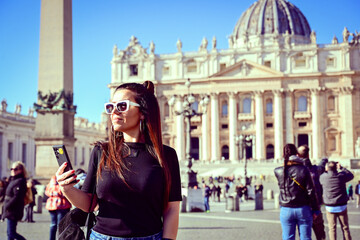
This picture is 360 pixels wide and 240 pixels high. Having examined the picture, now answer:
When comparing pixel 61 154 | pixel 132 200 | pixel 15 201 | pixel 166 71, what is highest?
pixel 166 71

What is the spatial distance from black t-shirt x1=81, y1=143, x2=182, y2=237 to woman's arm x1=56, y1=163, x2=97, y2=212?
0.09 meters

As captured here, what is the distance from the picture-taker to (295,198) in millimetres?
5824

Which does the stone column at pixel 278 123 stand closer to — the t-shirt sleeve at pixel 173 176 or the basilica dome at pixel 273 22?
the basilica dome at pixel 273 22

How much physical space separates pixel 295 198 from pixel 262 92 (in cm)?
5335

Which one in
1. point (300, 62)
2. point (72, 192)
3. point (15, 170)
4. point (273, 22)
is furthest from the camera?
point (273, 22)

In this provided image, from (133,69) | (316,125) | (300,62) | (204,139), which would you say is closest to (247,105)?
(204,139)

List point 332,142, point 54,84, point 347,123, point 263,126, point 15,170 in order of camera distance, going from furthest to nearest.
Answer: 1. point 263,126
2. point 332,142
3. point 347,123
4. point 54,84
5. point 15,170

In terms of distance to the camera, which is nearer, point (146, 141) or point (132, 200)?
point (132, 200)

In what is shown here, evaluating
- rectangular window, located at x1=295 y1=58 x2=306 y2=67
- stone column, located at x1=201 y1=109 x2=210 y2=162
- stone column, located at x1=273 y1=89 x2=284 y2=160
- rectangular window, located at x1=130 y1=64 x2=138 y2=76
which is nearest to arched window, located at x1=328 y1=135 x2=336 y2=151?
stone column, located at x1=273 y1=89 x2=284 y2=160

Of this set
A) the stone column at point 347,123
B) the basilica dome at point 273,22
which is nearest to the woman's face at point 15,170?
the stone column at point 347,123

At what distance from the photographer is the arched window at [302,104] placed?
58.7 meters

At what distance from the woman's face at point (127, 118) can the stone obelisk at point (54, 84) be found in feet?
32.0

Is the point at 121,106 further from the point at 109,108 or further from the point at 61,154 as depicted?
the point at 61,154

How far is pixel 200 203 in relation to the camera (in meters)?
17.2
